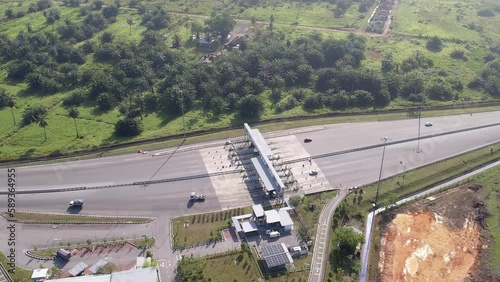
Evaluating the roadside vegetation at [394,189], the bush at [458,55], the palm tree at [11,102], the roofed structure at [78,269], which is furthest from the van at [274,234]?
the bush at [458,55]

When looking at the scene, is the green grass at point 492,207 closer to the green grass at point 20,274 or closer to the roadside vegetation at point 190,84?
the roadside vegetation at point 190,84

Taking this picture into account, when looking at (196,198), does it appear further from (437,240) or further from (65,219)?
(437,240)

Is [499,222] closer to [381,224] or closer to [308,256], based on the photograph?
[381,224]

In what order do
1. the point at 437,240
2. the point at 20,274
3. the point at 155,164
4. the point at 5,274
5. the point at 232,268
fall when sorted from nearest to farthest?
the point at 20,274, the point at 5,274, the point at 232,268, the point at 437,240, the point at 155,164

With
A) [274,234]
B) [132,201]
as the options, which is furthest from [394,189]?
[132,201]

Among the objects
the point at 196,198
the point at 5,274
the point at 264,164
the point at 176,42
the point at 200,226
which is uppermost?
the point at 264,164

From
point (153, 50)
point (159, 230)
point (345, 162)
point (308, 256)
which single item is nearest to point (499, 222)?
point (345, 162)
